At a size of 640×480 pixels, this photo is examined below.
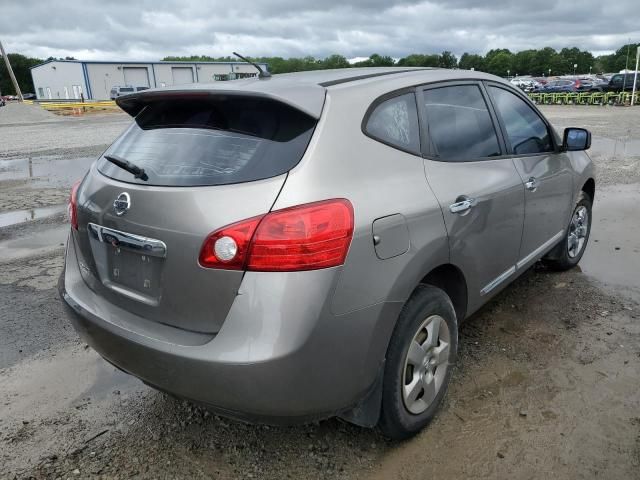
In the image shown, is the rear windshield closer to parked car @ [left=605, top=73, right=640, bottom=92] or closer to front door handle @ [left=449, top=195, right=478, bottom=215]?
front door handle @ [left=449, top=195, right=478, bottom=215]

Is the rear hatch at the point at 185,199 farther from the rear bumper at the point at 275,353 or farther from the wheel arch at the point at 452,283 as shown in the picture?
the wheel arch at the point at 452,283

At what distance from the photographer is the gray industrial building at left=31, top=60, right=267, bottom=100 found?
67.8m

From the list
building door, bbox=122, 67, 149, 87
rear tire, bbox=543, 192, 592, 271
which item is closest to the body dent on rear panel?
rear tire, bbox=543, 192, 592, 271

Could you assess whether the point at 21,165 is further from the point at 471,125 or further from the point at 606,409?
the point at 606,409

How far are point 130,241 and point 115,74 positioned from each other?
75551mm

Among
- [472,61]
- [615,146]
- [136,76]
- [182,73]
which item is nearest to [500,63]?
[472,61]

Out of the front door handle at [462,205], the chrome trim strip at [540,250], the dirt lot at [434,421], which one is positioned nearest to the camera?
the dirt lot at [434,421]

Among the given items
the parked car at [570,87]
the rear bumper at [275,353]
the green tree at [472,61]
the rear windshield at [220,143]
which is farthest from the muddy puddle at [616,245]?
the green tree at [472,61]

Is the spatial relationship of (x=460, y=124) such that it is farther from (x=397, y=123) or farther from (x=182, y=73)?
(x=182, y=73)

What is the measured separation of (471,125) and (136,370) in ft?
7.45

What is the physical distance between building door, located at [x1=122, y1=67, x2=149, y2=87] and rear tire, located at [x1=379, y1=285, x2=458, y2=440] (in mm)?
73426

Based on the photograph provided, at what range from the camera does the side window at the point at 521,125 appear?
3.48 metres

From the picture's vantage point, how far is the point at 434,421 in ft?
8.98

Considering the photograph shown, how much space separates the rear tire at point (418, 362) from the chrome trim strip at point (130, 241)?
1.07 meters
